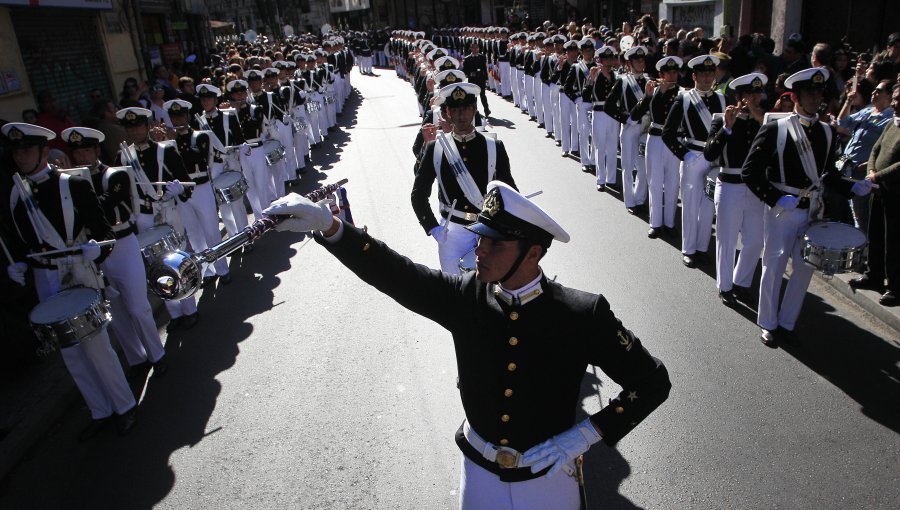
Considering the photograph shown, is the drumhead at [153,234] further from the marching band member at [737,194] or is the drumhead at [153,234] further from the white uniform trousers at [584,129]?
the white uniform trousers at [584,129]

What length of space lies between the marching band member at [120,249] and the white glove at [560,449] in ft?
14.5

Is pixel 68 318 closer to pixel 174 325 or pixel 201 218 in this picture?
pixel 174 325

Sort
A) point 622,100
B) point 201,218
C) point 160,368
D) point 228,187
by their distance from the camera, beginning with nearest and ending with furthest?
point 160,368
point 201,218
point 228,187
point 622,100

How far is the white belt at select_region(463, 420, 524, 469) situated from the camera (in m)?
2.59

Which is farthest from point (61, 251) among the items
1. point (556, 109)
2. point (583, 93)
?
point (556, 109)

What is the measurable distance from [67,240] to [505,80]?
18786 millimetres

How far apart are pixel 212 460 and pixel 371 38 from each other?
138 ft

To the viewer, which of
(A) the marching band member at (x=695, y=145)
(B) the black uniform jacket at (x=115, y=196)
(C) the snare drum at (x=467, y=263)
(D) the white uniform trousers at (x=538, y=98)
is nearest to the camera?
(C) the snare drum at (x=467, y=263)

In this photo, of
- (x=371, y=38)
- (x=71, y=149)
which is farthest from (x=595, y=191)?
(x=371, y=38)

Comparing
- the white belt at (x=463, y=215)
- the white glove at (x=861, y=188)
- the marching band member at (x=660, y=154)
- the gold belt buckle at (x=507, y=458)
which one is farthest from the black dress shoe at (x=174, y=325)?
the white glove at (x=861, y=188)

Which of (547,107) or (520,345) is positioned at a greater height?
(520,345)

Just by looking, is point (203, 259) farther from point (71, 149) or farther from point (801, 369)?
point (801, 369)

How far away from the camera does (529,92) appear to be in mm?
17688

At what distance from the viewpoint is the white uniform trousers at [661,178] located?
26.5 feet
